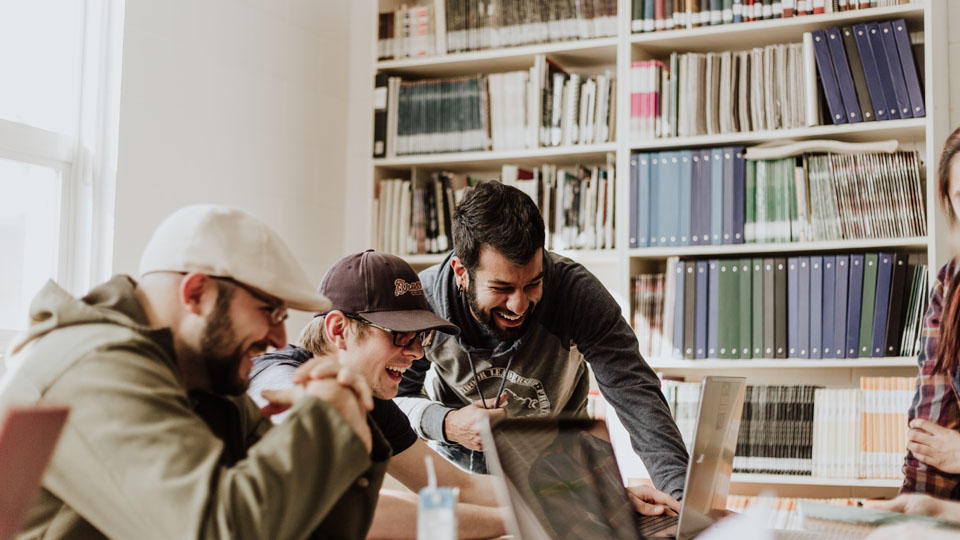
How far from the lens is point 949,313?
7.31 ft

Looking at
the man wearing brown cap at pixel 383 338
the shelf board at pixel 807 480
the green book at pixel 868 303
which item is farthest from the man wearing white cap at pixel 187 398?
the green book at pixel 868 303

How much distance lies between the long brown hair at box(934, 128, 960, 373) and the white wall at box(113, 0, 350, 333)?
2174mm

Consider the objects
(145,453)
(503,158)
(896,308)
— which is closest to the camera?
(145,453)

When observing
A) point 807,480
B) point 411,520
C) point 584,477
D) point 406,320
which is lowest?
point 807,480

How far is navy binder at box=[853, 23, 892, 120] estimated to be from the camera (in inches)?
128

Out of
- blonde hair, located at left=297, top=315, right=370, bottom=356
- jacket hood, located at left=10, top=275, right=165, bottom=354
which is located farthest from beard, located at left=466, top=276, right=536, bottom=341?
jacket hood, located at left=10, top=275, right=165, bottom=354

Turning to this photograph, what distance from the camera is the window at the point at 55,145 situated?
112 inches

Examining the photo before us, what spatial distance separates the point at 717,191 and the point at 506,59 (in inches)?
36.9

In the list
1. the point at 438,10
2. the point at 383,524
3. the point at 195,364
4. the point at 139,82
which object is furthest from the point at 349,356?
the point at 438,10

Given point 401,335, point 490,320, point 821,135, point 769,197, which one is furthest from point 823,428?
point 401,335

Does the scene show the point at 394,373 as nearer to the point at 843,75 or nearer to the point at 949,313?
the point at 949,313

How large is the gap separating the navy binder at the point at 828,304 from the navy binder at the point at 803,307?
0.05 metres

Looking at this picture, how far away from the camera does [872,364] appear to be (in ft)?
10.4

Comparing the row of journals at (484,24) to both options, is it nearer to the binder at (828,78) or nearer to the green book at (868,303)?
the binder at (828,78)
